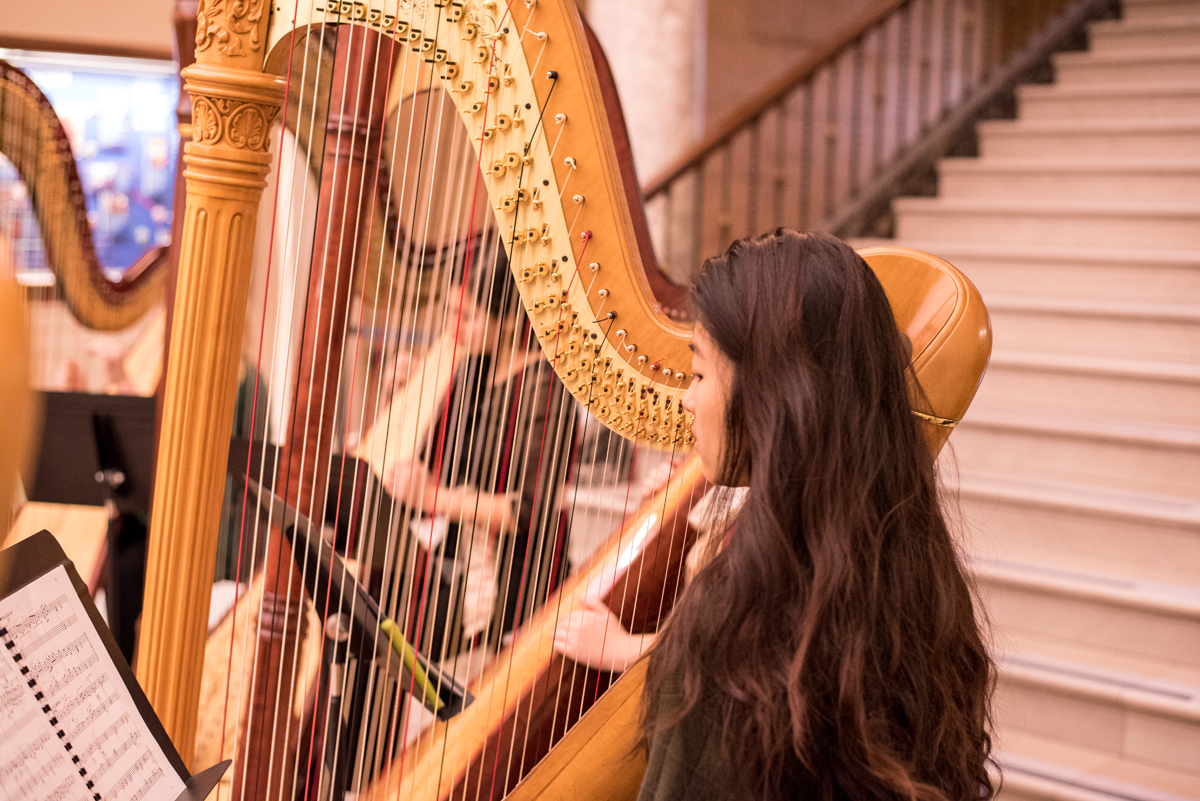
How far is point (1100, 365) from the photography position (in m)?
3.17

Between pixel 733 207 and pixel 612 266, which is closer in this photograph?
pixel 612 266

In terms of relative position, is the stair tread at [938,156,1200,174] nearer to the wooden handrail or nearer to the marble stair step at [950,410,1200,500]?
the wooden handrail

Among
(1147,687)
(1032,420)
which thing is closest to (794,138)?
(1032,420)

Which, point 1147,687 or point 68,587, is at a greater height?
point 68,587

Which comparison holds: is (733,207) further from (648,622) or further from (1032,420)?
(648,622)

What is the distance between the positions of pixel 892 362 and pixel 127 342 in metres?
3.58

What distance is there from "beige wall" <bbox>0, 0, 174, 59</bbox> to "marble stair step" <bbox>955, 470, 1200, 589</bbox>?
4273 mm

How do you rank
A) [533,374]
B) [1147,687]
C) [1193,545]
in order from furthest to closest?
[1193,545] → [1147,687] → [533,374]

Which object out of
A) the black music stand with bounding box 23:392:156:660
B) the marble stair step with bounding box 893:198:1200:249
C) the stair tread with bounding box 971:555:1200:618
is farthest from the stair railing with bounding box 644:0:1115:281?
the black music stand with bounding box 23:392:156:660

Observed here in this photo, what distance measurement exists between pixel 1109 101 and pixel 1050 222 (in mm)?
970

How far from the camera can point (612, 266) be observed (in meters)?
1.20

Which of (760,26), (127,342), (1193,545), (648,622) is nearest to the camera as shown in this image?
(648,622)

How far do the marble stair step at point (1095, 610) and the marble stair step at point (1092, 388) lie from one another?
2.20 ft

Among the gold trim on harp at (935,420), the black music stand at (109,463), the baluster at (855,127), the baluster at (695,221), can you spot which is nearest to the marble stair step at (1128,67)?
the baluster at (855,127)
